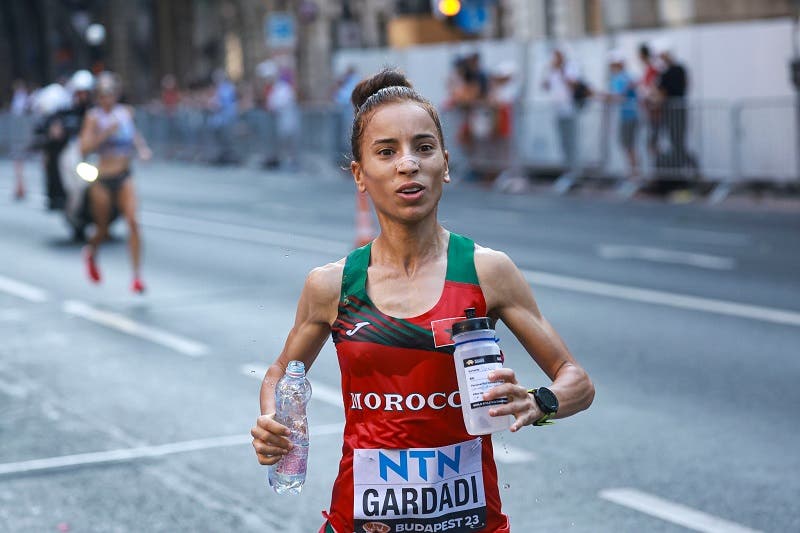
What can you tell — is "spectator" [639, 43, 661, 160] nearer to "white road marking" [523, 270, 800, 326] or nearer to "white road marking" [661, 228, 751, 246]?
"white road marking" [661, 228, 751, 246]

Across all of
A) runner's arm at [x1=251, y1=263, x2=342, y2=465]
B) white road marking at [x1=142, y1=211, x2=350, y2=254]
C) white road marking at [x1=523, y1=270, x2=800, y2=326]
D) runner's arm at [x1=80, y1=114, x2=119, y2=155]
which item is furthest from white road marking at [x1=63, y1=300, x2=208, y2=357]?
runner's arm at [x1=251, y1=263, x2=342, y2=465]

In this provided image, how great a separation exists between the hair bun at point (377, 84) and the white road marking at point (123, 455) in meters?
4.22

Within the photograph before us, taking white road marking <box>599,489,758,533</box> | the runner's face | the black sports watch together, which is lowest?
white road marking <box>599,489,758,533</box>

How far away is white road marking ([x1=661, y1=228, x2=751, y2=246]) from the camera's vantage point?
55.9ft

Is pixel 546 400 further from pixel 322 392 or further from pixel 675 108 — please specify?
pixel 675 108

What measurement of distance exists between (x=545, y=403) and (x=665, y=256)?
1237 cm

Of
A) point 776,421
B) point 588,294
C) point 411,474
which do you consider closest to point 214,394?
point 776,421

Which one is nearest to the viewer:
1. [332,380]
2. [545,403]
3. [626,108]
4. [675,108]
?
[545,403]

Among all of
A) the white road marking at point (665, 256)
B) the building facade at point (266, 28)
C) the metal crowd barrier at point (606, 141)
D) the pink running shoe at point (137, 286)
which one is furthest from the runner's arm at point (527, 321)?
the building facade at point (266, 28)

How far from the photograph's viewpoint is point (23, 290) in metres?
14.5

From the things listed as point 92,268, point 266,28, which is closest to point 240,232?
point 92,268

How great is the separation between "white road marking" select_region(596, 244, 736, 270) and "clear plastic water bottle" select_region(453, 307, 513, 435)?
456 inches

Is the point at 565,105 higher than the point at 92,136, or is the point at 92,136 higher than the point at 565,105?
Answer: the point at 92,136

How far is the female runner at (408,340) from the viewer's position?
3.77m
